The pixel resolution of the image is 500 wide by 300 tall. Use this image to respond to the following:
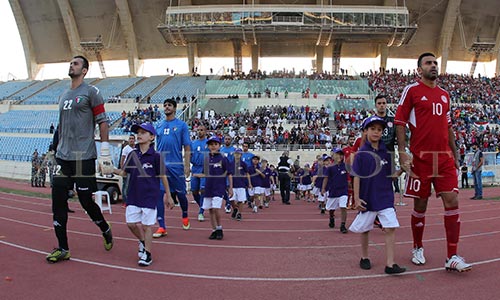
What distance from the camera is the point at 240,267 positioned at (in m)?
4.93

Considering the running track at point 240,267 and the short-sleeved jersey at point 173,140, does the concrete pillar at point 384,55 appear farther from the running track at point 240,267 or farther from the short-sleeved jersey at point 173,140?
the short-sleeved jersey at point 173,140

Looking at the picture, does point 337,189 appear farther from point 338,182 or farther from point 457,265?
point 457,265

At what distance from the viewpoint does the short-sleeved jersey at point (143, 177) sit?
5156 millimetres

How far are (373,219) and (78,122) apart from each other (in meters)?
3.64

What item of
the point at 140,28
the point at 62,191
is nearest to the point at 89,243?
the point at 62,191

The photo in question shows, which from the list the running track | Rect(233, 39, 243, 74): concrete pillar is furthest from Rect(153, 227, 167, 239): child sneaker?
Rect(233, 39, 243, 74): concrete pillar

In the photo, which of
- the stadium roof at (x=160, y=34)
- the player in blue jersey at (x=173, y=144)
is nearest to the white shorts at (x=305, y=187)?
the player in blue jersey at (x=173, y=144)

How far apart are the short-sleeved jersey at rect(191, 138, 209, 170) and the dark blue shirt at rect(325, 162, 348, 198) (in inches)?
105

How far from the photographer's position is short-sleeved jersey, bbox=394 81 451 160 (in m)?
4.77

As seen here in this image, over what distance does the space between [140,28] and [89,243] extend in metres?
45.9

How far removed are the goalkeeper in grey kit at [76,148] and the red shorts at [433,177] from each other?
3665mm

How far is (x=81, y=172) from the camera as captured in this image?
5.05 meters

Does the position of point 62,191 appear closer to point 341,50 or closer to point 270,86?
point 270,86

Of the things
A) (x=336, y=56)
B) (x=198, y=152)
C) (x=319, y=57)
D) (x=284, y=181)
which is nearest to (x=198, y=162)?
(x=198, y=152)
